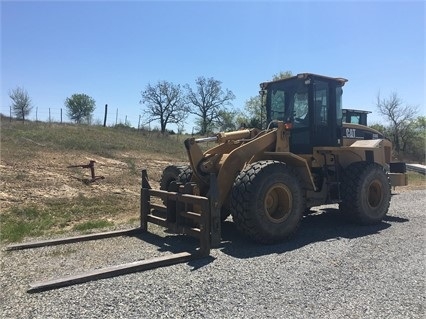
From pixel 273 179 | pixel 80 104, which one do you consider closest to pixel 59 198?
pixel 273 179

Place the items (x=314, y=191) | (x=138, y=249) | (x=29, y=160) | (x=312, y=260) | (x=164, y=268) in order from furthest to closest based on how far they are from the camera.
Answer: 1. (x=29, y=160)
2. (x=314, y=191)
3. (x=138, y=249)
4. (x=312, y=260)
5. (x=164, y=268)

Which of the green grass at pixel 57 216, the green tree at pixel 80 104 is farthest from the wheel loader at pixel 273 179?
the green tree at pixel 80 104

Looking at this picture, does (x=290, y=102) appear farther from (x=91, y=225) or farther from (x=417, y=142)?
(x=417, y=142)

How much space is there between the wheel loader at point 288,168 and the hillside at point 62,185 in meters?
2.59

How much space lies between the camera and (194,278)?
500cm

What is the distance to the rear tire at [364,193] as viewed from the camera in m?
8.28

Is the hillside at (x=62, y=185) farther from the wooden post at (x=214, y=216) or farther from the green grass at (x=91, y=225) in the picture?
the wooden post at (x=214, y=216)

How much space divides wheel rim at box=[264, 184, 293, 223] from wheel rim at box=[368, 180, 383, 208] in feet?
8.80

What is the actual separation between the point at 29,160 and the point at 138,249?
28.1 ft

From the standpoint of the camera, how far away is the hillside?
9.13 meters

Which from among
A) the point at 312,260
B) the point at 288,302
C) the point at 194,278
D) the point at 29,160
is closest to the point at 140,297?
the point at 194,278

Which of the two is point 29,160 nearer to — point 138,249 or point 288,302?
point 138,249

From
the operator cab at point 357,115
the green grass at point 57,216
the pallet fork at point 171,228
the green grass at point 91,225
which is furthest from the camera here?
the operator cab at point 357,115

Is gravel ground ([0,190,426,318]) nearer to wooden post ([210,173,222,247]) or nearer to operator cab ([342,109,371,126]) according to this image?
wooden post ([210,173,222,247])
